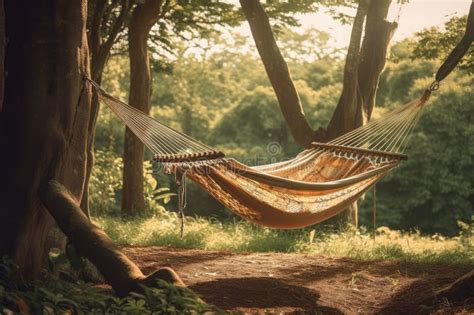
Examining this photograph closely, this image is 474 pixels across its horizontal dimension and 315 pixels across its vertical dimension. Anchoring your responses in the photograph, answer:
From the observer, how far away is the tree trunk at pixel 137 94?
685cm

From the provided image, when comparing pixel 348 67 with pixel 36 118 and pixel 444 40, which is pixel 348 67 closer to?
pixel 444 40

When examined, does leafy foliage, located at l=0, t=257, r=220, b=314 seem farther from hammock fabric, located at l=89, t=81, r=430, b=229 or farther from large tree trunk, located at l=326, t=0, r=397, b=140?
large tree trunk, located at l=326, t=0, r=397, b=140

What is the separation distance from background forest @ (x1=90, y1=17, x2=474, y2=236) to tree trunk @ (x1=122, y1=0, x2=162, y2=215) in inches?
24.7

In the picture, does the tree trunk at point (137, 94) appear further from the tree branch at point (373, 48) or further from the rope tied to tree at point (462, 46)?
the rope tied to tree at point (462, 46)

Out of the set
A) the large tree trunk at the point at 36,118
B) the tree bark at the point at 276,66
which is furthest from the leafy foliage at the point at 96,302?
the tree bark at the point at 276,66

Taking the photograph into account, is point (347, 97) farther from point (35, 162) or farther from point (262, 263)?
point (35, 162)

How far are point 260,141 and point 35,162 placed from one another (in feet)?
42.1

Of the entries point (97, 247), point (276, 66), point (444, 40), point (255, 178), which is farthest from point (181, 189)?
point (444, 40)

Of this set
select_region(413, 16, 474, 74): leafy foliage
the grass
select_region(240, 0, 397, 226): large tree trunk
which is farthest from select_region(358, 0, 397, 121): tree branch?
the grass

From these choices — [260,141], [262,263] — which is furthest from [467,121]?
[262,263]

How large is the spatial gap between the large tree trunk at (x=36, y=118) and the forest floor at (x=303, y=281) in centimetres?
93

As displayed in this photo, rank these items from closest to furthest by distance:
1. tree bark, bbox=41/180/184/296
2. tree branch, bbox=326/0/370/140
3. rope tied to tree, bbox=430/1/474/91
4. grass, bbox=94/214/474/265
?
tree bark, bbox=41/180/184/296 → rope tied to tree, bbox=430/1/474/91 → grass, bbox=94/214/474/265 → tree branch, bbox=326/0/370/140

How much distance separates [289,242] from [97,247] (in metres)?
Answer: 2.89

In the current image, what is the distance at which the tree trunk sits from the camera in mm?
6852
